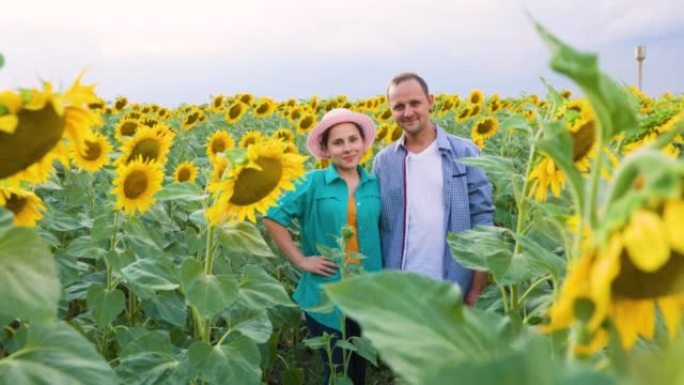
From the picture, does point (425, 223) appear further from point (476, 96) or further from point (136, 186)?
point (476, 96)

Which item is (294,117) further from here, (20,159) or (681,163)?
(681,163)

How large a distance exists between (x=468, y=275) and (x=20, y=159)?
2764mm

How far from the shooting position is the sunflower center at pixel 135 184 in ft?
12.0

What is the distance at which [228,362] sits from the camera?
2439 mm

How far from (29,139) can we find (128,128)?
5460 mm

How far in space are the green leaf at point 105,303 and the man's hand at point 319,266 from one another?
0.83 metres

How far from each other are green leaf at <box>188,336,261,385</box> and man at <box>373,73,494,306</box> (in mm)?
1452

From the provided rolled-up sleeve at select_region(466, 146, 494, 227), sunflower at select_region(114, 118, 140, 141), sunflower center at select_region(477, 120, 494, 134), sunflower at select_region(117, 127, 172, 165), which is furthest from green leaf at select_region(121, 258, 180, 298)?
sunflower center at select_region(477, 120, 494, 134)

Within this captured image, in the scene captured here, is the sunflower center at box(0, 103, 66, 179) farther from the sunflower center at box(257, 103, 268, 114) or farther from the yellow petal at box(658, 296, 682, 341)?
the sunflower center at box(257, 103, 268, 114)

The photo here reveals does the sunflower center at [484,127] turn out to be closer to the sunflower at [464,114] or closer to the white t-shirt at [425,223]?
the sunflower at [464,114]

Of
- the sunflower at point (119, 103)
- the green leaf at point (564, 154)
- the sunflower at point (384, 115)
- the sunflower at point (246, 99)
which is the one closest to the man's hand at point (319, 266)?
the green leaf at point (564, 154)

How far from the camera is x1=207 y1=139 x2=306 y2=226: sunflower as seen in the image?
8.75ft

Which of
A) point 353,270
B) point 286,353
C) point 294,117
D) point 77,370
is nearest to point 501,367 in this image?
point 77,370

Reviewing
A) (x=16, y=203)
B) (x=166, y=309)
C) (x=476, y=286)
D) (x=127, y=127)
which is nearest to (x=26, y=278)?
(x=16, y=203)
